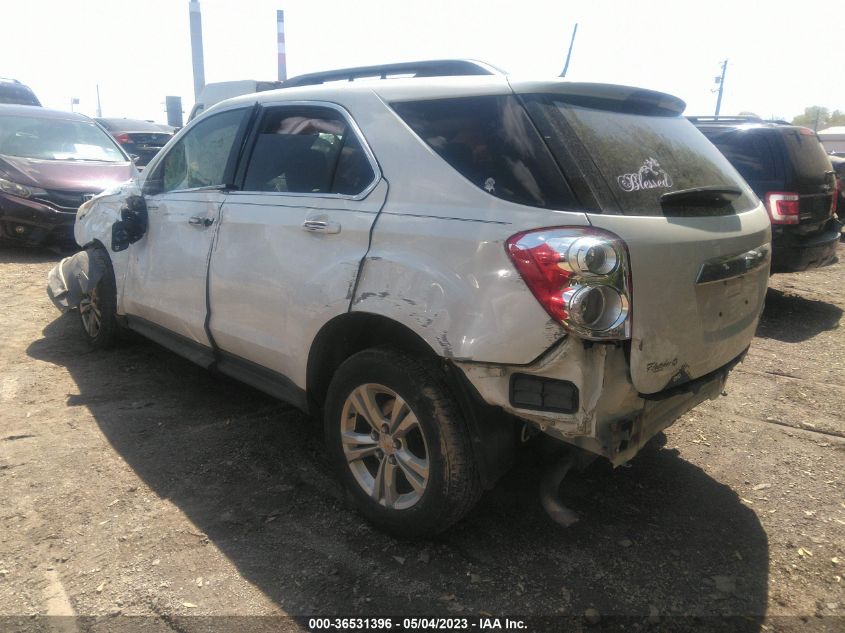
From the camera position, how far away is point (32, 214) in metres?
7.97

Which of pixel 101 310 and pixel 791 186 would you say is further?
pixel 791 186

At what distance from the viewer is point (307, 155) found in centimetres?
306

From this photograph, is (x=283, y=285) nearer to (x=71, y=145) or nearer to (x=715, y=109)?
(x=71, y=145)

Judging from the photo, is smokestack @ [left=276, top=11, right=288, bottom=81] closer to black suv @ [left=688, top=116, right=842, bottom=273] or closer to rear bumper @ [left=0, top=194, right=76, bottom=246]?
rear bumper @ [left=0, top=194, right=76, bottom=246]

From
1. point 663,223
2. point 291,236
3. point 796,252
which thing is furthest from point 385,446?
point 796,252

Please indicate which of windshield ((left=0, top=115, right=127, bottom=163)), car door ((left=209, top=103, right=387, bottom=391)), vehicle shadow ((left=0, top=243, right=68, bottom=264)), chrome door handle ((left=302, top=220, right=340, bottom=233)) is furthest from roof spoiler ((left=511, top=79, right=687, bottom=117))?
windshield ((left=0, top=115, right=127, bottom=163))

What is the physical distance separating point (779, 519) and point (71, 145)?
952 centimetres

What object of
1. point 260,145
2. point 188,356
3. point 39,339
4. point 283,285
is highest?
point 260,145

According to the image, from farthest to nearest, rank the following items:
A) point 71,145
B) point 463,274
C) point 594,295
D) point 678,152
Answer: point 71,145
point 678,152
point 463,274
point 594,295

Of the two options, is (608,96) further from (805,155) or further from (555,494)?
(805,155)

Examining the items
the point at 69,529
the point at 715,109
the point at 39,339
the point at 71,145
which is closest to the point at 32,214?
the point at 71,145

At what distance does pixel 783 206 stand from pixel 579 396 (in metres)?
4.91

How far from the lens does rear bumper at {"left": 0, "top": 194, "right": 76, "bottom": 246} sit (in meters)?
7.95

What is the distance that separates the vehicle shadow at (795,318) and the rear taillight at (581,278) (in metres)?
4.13
